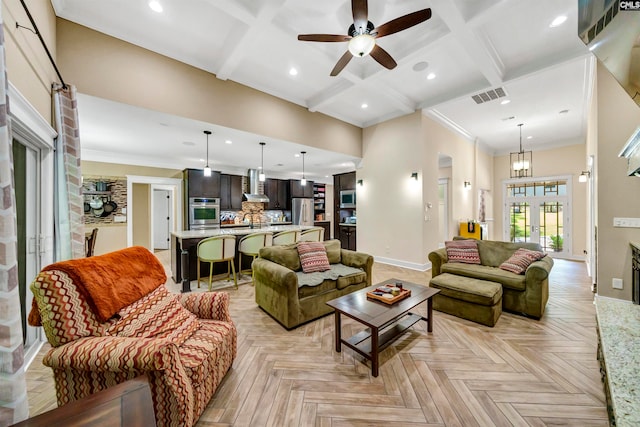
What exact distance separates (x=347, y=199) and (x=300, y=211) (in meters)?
2.23

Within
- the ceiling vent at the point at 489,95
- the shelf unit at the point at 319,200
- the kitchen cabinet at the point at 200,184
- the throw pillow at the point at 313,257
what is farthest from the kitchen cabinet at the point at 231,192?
the ceiling vent at the point at 489,95

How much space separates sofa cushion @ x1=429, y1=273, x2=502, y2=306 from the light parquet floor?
29 cm

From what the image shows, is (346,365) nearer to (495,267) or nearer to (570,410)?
(570,410)

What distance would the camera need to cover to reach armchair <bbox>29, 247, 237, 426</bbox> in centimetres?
122

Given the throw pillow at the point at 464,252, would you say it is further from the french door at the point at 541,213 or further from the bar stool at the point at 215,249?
the french door at the point at 541,213

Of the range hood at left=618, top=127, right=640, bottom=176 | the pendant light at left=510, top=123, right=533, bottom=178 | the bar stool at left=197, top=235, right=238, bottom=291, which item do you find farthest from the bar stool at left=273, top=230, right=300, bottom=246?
the pendant light at left=510, top=123, right=533, bottom=178

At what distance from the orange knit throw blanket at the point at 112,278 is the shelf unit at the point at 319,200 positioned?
7.70 m

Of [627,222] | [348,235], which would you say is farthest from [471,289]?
[348,235]

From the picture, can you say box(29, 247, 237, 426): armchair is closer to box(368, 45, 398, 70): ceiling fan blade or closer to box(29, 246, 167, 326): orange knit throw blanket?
box(29, 246, 167, 326): orange knit throw blanket

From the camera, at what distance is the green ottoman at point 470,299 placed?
8.55ft

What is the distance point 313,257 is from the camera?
10.7 feet

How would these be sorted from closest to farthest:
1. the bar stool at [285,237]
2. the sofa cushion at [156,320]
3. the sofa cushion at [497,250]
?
the sofa cushion at [156,320] → the sofa cushion at [497,250] → the bar stool at [285,237]

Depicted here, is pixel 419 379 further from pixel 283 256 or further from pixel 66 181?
pixel 66 181

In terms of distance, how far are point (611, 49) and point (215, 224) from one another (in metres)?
7.26
